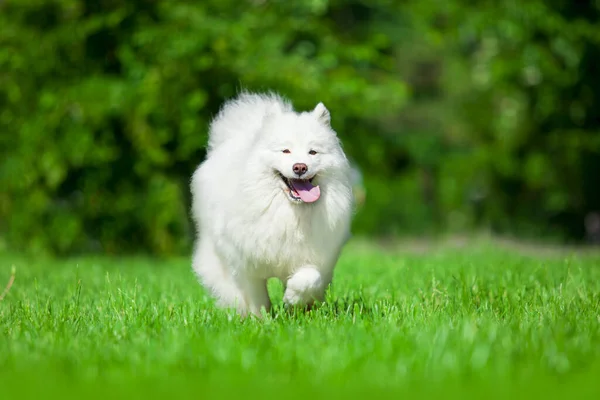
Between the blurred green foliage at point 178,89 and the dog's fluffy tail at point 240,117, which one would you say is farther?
the blurred green foliage at point 178,89

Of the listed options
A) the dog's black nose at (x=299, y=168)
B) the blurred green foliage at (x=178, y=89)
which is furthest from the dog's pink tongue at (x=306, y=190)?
the blurred green foliage at (x=178, y=89)

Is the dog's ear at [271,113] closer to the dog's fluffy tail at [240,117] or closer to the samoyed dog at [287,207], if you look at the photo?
the samoyed dog at [287,207]

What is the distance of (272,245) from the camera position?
4.41 metres

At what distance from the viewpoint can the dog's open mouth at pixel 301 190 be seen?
432 cm

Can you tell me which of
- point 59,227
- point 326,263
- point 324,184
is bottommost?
point 59,227

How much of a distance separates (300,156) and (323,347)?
1312 mm

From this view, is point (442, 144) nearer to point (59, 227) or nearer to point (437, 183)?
point (437, 183)

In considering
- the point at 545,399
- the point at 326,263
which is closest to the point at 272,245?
the point at 326,263

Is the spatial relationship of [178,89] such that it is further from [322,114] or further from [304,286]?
[304,286]

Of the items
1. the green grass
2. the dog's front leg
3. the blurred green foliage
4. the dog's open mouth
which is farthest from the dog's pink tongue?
the blurred green foliage

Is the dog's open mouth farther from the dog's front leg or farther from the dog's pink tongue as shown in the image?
the dog's front leg

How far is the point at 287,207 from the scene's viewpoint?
14.4 ft

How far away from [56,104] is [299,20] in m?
3.80

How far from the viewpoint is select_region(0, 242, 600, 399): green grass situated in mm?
2773
